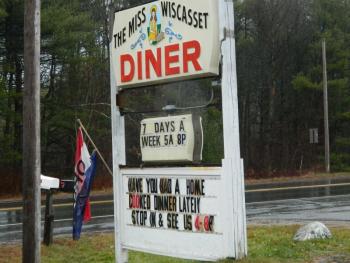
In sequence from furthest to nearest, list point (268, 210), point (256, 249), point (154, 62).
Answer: point (268, 210)
point (256, 249)
point (154, 62)

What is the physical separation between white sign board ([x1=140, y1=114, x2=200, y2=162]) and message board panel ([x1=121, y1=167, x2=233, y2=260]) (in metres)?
0.16

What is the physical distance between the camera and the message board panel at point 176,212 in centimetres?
684

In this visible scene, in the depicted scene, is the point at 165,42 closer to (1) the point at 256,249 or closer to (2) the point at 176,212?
(2) the point at 176,212

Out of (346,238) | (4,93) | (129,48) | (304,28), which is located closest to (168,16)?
(129,48)

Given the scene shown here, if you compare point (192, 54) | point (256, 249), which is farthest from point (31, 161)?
point (256, 249)

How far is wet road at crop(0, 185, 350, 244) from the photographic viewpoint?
1396cm

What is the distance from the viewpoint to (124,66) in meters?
7.92

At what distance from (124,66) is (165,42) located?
0.80 m

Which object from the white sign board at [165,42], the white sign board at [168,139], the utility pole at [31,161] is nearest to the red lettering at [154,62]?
the white sign board at [165,42]

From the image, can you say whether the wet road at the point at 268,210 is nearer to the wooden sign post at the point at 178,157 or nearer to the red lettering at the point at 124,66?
the wooden sign post at the point at 178,157

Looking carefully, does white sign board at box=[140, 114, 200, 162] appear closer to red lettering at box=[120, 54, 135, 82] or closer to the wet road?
red lettering at box=[120, 54, 135, 82]

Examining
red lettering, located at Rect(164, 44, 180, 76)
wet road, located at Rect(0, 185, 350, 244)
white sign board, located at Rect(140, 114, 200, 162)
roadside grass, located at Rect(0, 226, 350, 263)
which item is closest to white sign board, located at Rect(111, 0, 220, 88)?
red lettering, located at Rect(164, 44, 180, 76)

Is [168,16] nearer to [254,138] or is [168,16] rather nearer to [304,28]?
[254,138]

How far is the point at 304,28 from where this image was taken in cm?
4206
